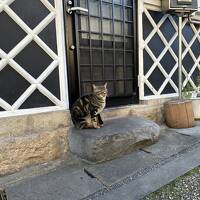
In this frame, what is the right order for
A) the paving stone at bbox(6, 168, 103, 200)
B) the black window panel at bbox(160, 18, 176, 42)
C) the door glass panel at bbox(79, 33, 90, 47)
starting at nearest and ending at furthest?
the paving stone at bbox(6, 168, 103, 200) < the door glass panel at bbox(79, 33, 90, 47) < the black window panel at bbox(160, 18, 176, 42)

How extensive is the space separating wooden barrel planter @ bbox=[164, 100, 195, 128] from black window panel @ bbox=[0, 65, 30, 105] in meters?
2.44

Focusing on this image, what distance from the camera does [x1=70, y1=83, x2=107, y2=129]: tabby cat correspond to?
270 centimetres

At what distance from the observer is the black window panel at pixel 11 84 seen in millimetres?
2406

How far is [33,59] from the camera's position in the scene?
8.55 ft

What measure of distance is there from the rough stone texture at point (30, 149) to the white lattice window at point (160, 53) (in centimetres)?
172

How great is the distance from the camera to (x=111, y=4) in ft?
10.9

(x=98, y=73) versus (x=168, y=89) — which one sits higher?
(x=98, y=73)

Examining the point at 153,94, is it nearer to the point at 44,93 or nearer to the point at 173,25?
the point at 173,25

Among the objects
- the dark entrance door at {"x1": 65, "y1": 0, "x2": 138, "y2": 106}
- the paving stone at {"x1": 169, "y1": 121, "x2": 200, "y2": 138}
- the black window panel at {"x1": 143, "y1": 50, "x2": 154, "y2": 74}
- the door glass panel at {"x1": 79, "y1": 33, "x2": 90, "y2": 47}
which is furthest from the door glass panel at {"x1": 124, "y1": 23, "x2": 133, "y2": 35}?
the paving stone at {"x1": 169, "y1": 121, "x2": 200, "y2": 138}

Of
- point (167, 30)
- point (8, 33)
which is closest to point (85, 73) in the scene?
point (8, 33)

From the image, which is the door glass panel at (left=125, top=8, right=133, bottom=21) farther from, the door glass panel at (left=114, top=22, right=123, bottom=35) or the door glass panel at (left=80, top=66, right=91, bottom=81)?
the door glass panel at (left=80, top=66, right=91, bottom=81)

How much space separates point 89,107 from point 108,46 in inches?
44.2

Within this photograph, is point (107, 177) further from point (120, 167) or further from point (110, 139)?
point (110, 139)

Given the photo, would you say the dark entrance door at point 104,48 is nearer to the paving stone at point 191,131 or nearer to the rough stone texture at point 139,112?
the rough stone texture at point 139,112
